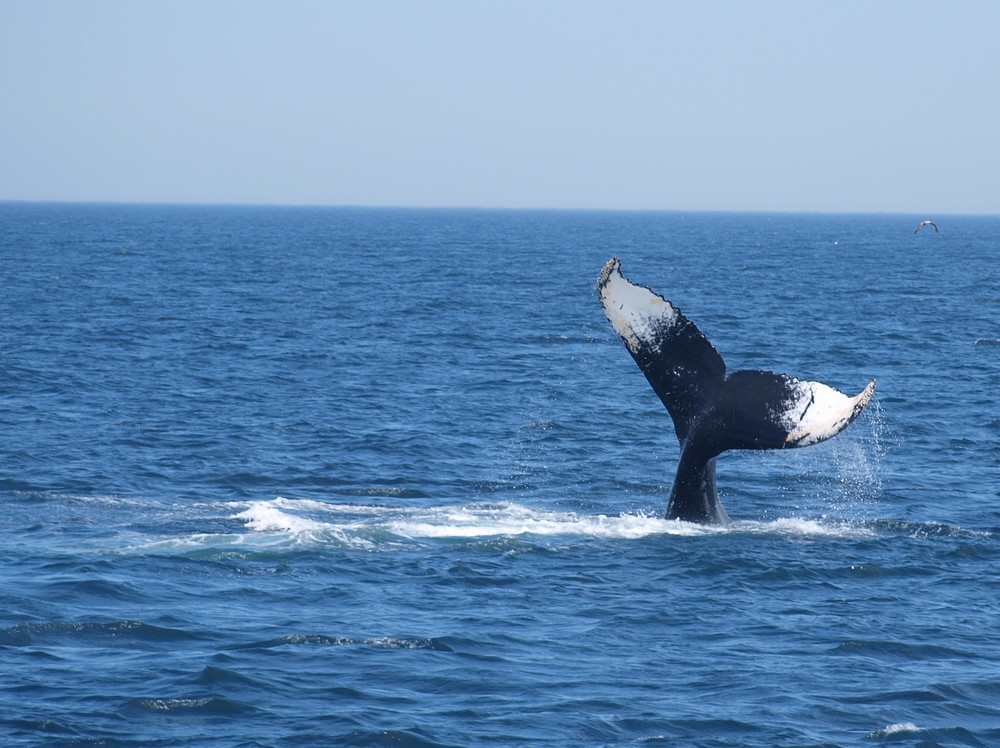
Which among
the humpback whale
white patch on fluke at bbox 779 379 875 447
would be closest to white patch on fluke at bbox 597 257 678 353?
the humpback whale

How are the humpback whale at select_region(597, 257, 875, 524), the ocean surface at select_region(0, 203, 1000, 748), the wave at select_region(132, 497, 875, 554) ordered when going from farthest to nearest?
the wave at select_region(132, 497, 875, 554) < the humpback whale at select_region(597, 257, 875, 524) < the ocean surface at select_region(0, 203, 1000, 748)

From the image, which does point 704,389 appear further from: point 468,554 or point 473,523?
point 473,523

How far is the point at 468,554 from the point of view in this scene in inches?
695

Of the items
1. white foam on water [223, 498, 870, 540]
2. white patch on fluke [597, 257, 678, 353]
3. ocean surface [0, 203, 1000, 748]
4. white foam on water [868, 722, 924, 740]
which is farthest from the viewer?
white foam on water [223, 498, 870, 540]

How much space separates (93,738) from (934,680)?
762cm

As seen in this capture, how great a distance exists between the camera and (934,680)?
536 inches

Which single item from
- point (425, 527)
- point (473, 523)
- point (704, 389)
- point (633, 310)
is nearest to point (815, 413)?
point (704, 389)

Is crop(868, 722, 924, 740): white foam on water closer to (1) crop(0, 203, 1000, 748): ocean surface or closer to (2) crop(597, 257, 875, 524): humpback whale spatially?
(1) crop(0, 203, 1000, 748): ocean surface

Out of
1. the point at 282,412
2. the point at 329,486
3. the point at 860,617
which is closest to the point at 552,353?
the point at 282,412

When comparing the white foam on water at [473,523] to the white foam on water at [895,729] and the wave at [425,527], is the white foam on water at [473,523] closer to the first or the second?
the wave at [425,527]

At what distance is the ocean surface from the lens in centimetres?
1274

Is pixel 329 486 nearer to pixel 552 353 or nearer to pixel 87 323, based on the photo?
pixel 552 353

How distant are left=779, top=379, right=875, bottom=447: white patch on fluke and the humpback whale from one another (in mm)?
10

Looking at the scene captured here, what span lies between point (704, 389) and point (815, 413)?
4.85 ft
